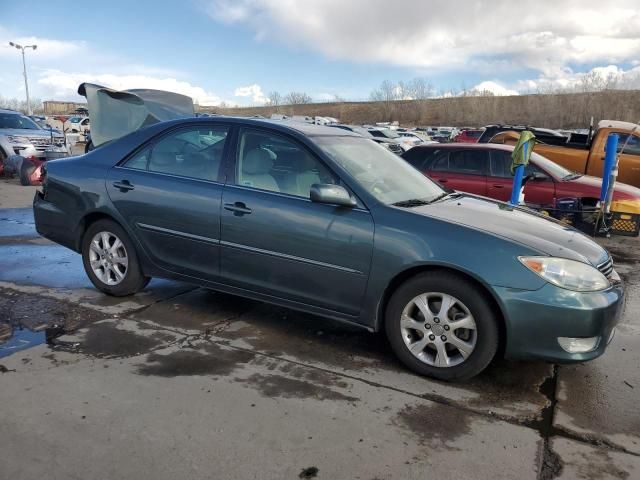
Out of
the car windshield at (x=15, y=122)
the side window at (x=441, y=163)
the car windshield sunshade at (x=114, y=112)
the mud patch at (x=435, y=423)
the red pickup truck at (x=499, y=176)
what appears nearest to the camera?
the mud patch at (x=435, y=423)

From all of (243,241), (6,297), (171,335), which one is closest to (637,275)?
(243,241)

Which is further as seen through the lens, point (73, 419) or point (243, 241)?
point (243, 241)

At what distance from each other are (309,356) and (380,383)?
59cm

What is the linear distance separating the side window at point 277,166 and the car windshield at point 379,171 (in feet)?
0.52

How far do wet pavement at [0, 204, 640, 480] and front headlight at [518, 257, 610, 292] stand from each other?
2.29 feet

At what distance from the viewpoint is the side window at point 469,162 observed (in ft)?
27.5

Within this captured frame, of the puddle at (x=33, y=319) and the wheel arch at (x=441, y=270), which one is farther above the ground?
the wheel arch at (x=441, y=270)

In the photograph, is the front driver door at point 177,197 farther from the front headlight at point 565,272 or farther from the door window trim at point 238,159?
the front headlight at point 565,272

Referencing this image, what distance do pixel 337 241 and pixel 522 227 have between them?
1242 mm

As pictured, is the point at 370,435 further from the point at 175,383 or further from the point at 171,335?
the point at 171,335

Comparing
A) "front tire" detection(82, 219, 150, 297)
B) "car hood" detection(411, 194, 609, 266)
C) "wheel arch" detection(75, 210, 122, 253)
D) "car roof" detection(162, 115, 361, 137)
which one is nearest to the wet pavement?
"front tire" detection(82, 219, 150, 297)

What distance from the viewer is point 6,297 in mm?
4746

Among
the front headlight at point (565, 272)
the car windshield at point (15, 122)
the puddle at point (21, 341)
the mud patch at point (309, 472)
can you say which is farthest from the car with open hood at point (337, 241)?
the car windshield at point (15, 122)

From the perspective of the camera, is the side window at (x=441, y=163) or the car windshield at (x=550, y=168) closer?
the car windshield at (x=550, y=168)
